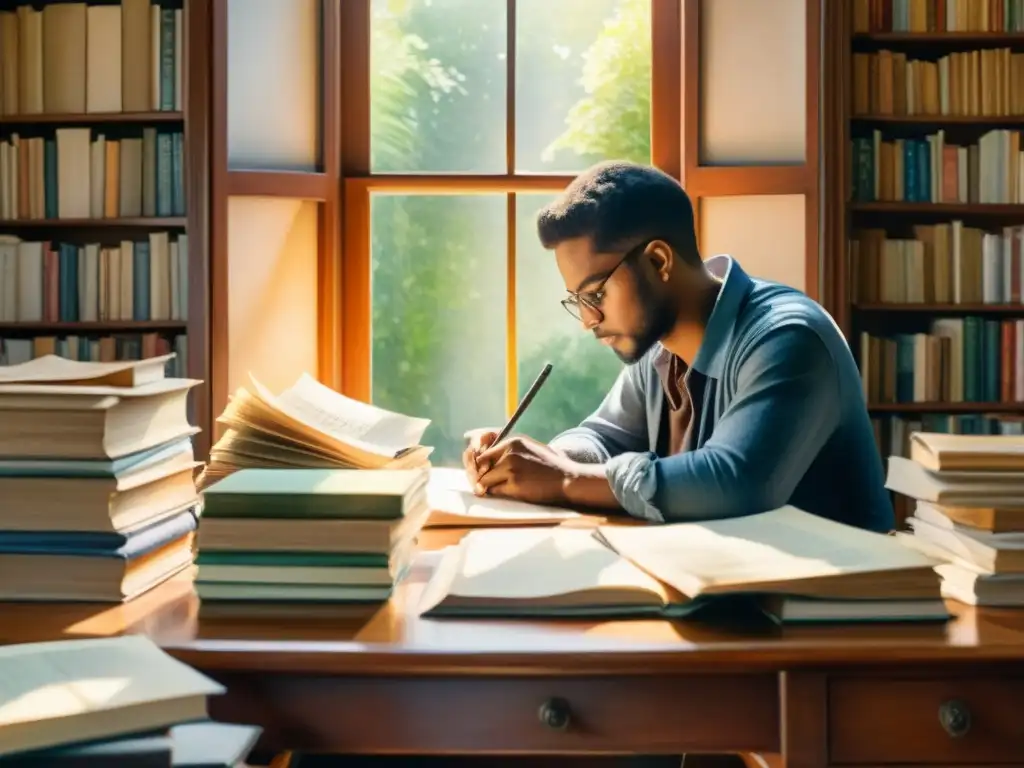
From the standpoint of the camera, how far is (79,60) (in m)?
3.16

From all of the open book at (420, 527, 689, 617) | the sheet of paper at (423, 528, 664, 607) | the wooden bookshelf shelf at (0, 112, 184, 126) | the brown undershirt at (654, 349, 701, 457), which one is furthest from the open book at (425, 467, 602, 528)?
the wooden bookshelf shelf at (0, 112, 184, 126)

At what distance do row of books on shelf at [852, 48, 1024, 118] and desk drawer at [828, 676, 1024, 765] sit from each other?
2.58 meters

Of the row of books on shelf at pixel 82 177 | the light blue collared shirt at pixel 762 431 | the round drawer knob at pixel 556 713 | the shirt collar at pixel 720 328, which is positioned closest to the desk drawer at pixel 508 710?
the round drawer knob at pixel 556 713

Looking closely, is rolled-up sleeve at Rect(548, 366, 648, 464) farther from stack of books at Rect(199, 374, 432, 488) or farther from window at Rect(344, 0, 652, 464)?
window at Rect(344, 0, 652, 464)

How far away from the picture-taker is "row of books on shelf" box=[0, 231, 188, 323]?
10.4ft

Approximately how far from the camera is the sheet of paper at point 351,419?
70.1 inches

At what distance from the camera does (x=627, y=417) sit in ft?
7.55

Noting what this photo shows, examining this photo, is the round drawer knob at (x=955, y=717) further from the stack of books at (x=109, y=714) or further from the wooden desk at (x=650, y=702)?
the stack of books at (x=109, y=714)

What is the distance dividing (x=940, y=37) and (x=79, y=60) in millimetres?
2411

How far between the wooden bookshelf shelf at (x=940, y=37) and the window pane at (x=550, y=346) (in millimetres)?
1029

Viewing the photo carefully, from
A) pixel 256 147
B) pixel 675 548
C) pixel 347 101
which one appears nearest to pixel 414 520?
pixel 675 548

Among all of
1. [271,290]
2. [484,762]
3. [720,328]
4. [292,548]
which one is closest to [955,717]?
[292,548]

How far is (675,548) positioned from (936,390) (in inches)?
94.7

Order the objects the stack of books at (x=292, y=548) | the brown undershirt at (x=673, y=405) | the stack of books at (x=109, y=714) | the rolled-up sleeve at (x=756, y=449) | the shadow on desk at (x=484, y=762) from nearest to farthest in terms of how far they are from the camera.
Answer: the stack of books at (x=109, y=714) < the stack of books at (x=292, y=548) < the rolled-up sleeve at (x=756, y=449) < the shadow on desk at (x=484, y=762) < the brown undershirt at (x=673, y=405)
